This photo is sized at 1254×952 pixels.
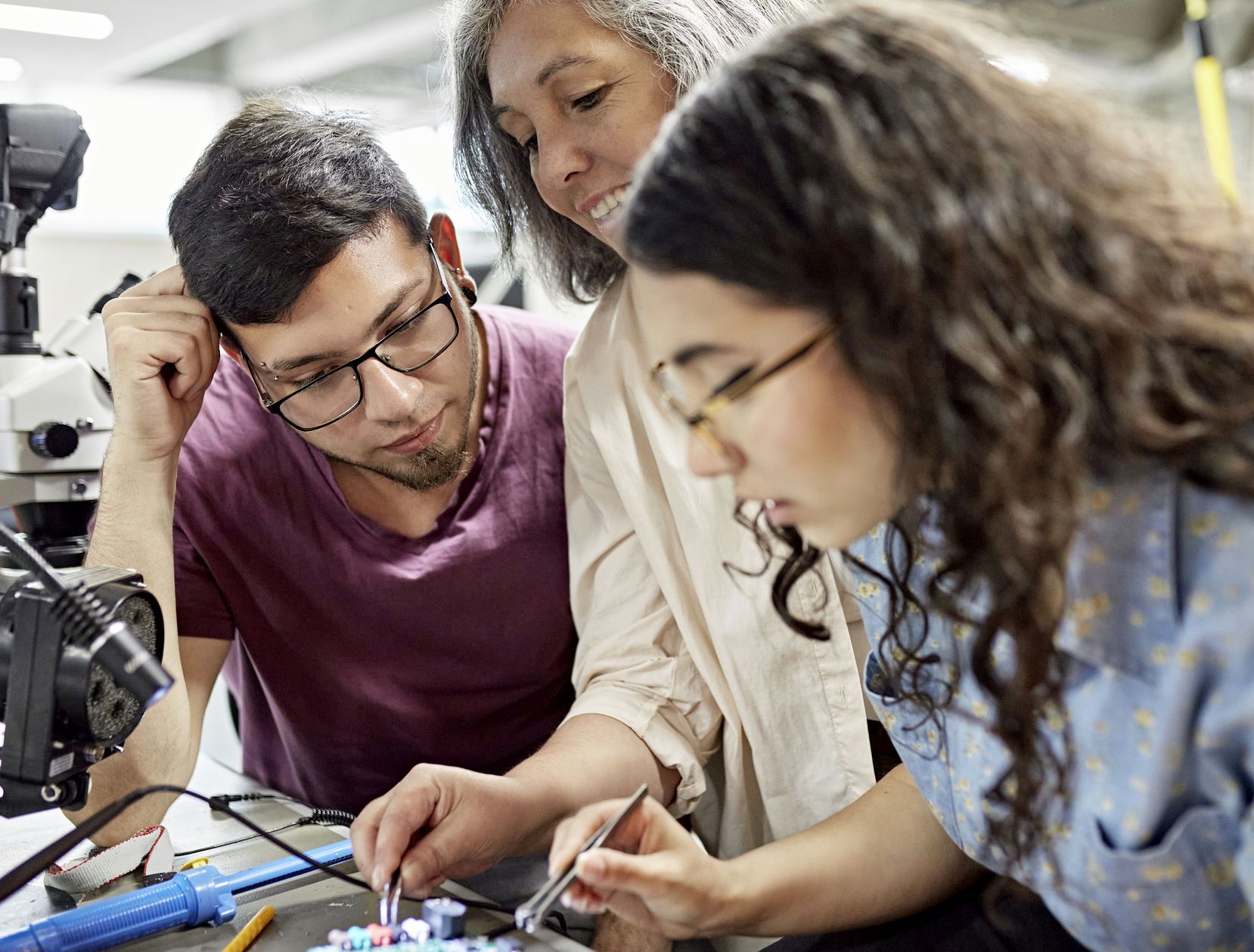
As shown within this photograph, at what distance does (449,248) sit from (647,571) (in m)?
0.53

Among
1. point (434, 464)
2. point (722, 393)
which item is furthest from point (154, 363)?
point (722, 393)

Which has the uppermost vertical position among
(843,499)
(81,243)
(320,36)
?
(843,499)

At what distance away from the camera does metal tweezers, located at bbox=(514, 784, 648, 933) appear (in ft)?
2.72

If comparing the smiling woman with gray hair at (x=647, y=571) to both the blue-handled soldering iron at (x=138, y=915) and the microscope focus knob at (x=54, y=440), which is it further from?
the microscope focus knob at (x=54, y=440)

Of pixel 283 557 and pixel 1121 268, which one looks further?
pixel 283 557

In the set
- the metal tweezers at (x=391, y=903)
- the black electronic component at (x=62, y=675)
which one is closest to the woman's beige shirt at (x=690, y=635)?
the metal tweezers at (x=391, y=903)

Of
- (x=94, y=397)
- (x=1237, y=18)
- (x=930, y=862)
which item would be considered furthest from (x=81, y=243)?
(x=930, y=862)

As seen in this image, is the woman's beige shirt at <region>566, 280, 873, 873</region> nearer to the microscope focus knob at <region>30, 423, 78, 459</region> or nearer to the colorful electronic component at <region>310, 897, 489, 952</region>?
the colorful electronic component at <region>310, 897, 489, 952</region>

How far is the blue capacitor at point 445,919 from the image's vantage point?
943mm

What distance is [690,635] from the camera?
137 cm

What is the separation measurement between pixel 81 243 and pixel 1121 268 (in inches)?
211

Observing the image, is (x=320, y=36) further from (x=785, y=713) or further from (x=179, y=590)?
(x=785, y=713)

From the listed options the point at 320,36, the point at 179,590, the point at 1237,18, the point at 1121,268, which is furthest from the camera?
the point at 320,36

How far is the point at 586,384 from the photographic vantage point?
1.46 m
